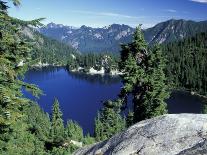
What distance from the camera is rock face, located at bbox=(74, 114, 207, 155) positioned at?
45.8 feet

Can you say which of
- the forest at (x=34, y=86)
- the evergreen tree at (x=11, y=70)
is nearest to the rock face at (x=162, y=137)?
the evergreen tree at (x=11, y=70)

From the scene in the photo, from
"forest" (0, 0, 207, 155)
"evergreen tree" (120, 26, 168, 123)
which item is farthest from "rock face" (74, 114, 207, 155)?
"evergreen tree" (120, 26, 168, 123)

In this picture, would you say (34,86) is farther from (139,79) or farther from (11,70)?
(139,79)

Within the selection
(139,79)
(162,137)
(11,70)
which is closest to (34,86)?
(11,70)

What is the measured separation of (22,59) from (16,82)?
1208 millimetres

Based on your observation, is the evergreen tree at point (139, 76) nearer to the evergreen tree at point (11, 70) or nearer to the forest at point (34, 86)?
the forest at point (34, 86)

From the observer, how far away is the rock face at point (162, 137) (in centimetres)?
1397

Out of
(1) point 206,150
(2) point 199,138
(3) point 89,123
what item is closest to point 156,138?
(2) point 199,138

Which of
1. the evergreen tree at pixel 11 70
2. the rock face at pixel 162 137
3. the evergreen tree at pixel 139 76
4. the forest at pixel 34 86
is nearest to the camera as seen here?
the rock face at pixel 162 137

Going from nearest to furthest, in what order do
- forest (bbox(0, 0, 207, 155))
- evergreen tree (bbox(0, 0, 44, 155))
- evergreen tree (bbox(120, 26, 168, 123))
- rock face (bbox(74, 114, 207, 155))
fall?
1. rock face (bbox(74, 114, 207, 155))
2. evergreen tree (bbox(0, 0, 44, 155))
3. forest (bbox(0, 0, 207, 155))
4. evergreen tree (bbox(120, 26, 168, 123))

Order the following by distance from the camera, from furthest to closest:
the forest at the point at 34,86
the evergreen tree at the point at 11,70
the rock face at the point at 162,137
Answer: the forest at the point at 34,86
the evergreen tree at the point at 11,70
the rock face at the point at 162,137

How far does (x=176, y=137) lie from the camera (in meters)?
14.6

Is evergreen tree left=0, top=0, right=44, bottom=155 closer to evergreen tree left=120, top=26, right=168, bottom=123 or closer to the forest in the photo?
the forest

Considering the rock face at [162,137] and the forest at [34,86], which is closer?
the rock face at [162,137]
